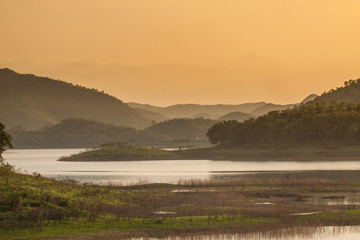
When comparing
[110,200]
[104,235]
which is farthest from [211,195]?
[104,235]

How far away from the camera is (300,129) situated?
585 ft

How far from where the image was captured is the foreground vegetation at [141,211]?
40656 millimetres

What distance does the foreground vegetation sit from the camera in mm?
40656

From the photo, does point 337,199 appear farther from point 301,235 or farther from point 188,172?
point 188,172

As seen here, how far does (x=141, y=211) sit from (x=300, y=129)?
5285 inches

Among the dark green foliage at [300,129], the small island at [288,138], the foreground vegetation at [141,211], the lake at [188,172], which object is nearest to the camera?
the foreground vegetation at [141,211]

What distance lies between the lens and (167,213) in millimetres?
47438

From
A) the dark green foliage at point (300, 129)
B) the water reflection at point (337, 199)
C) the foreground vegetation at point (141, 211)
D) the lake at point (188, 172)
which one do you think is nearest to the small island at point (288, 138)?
the dark green foliage at point (300, 129)

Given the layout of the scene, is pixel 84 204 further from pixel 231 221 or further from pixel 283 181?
pixel 283 181

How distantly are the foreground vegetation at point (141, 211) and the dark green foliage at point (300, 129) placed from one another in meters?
114

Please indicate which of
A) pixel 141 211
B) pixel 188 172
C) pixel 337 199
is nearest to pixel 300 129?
pixel 188 172

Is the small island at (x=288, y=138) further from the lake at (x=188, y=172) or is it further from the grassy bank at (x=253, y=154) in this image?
the lake at (x=188, y=172)

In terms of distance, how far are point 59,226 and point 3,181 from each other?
9369 mm

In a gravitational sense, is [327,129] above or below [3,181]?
above
